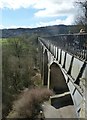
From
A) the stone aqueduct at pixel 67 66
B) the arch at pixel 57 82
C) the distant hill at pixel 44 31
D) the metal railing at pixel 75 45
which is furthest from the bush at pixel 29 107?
the distant hill at pixel 44 31

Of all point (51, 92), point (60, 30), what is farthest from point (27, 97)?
point (60, 30)

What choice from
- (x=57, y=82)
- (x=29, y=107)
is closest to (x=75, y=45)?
(x=29, y=107)

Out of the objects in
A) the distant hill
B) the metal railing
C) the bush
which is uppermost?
the metal railing

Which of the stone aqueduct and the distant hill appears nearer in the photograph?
the stone aqueduct

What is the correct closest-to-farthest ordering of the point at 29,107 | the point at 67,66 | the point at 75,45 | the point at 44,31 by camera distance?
the point at 67,66
the point at 75,45
the point at 29,107
the point at 44,31

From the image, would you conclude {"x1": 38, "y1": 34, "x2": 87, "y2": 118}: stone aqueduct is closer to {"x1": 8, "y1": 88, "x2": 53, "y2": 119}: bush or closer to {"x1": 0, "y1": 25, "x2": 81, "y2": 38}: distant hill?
{"x1": 8, "y1": 88, "x2": 53, "y2": 119}: bush

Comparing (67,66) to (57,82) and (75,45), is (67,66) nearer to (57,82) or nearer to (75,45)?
(75,45)

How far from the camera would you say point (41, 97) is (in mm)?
26781

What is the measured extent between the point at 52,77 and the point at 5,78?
541 centimetres

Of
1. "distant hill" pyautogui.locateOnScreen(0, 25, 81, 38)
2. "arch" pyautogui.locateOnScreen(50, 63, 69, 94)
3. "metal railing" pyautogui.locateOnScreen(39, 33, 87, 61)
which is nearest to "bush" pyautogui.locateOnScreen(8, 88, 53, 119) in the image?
"arch" pyautogui.locateOnScreen(50, 63, 69, 94)

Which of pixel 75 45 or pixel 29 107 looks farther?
pixel 29 107

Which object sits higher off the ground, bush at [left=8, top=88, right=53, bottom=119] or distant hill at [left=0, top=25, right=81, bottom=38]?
distant hill at [left=0, top=25, right=81, bottom=38]

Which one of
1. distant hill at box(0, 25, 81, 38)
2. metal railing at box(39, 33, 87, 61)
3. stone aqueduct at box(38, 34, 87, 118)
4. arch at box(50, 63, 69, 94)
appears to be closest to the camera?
stone aqueduct at box(38, 34, 87, 118)

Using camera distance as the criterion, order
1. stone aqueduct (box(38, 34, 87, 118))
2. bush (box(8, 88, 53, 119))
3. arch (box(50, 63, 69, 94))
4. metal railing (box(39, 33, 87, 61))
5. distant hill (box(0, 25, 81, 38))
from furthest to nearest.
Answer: distant hill (box(0, 25, 81, 38)), arch (box(50, 63, 69, 94)), bush (box(8, 88, 53, 119)), metal railing (box(39, 33, 87, 61)), stone aqueduct (box(38, 34, 87, 118))
